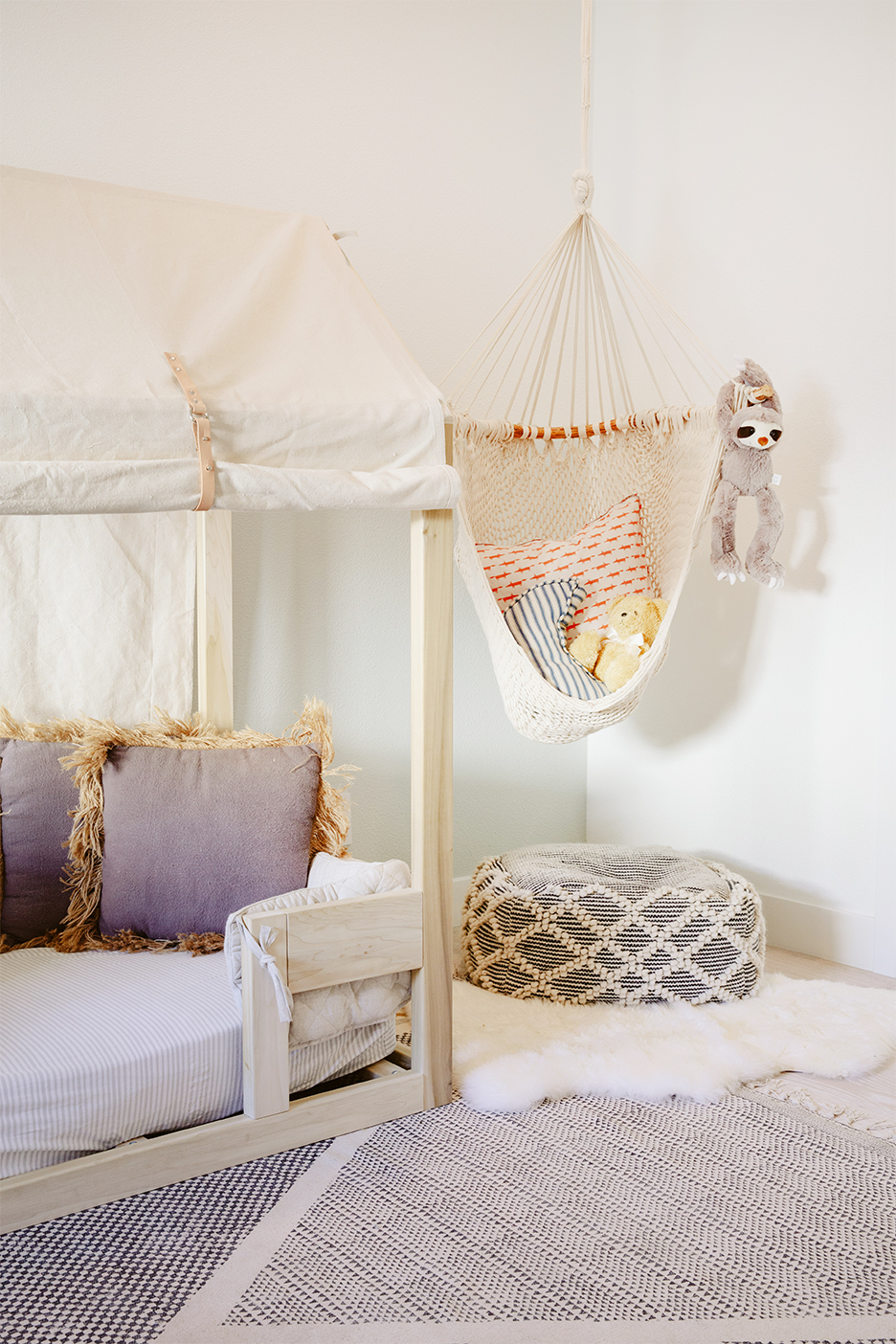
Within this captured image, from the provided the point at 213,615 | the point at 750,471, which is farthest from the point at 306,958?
the point at 750,471

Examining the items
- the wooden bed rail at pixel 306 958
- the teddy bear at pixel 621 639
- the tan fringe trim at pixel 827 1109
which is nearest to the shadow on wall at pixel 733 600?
the teddy bear at pixel 621 639

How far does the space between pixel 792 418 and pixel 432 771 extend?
1.47m

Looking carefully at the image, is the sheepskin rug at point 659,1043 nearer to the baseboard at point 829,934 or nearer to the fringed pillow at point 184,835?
the baseboard at point 829,934

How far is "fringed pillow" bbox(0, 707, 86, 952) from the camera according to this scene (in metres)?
1.79

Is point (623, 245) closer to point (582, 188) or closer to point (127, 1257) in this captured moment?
point (582, 188)

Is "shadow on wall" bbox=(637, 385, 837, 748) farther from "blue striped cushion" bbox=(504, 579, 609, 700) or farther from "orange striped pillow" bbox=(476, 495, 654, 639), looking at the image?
"blue striped cushion" bbox=(504, 579, 609, 700)

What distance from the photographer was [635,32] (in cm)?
288

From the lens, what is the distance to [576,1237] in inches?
52.0

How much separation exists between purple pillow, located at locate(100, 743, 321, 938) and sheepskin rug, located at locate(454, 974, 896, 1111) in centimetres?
48

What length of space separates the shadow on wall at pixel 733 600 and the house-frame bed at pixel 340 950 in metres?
1.22

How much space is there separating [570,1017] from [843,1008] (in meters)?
0.55

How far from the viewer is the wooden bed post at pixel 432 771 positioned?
64.3 inches

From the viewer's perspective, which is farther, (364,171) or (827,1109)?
(364,171)

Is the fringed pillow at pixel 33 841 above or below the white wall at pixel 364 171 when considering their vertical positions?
below
